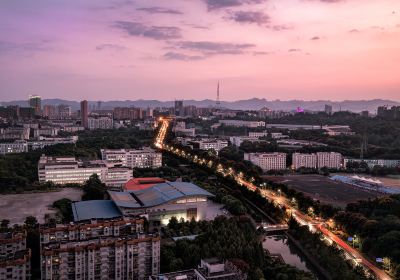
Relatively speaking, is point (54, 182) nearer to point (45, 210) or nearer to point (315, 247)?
point (45, 210)

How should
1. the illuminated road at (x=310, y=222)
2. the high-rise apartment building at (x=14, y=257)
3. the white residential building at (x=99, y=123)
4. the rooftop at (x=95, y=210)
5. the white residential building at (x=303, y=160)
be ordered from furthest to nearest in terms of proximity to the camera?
the white residential building at (x=99, y=123), the white residential building at (x=303, y=160), the rooftop at (x=95, y=210), the illuminated road at (x=310, y=222), the high-rise apartment building at (x=14, y=257)

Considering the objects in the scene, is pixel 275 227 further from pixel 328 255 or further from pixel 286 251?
pixel 328 255

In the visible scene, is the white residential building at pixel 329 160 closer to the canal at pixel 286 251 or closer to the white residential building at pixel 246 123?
the canal at pixel 286 251

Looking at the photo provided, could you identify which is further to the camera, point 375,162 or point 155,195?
point 375,162

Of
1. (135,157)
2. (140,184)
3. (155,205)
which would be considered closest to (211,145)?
(135,157)

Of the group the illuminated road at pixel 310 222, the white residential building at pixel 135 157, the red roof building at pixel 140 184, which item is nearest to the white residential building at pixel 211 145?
the illuminated road at pixel 310 222

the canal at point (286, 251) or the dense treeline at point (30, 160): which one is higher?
the dense treeline at point (30, 160)

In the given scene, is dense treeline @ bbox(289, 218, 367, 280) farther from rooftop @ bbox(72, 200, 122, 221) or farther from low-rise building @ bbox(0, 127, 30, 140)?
low-rise building @ bbox(0, 127, 30, 140)
